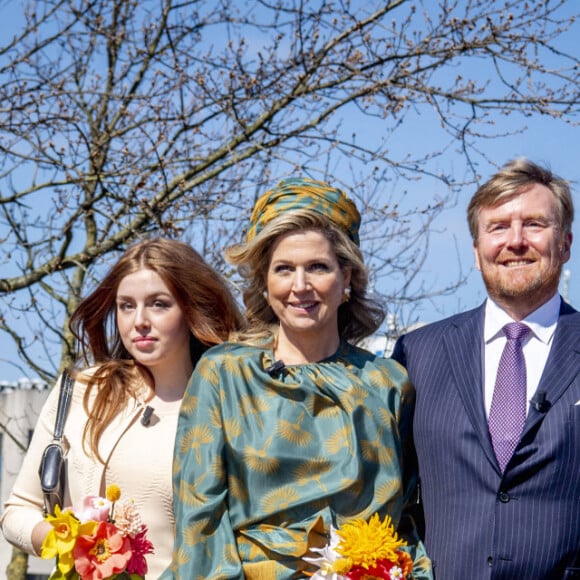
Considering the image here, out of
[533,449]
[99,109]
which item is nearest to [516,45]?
[99,109]

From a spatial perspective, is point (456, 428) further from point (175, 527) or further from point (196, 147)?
point (196, 147)

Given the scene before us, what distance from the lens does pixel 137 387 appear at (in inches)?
174

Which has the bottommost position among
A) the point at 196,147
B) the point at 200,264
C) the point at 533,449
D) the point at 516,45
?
the point at 533,449

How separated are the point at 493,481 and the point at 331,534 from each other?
57cm

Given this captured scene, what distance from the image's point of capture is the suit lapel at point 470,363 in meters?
3.88

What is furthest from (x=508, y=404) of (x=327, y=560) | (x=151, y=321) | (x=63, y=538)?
(x=63, y=538)

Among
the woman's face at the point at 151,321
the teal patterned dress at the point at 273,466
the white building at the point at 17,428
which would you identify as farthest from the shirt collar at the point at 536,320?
the white building at the point at 17,428

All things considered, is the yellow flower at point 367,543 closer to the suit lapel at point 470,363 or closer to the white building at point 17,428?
the suit lapel at point 470,363

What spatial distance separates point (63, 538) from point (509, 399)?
5.08 feet

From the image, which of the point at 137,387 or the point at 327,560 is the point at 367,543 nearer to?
the point at 327,560

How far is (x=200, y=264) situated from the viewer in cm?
451

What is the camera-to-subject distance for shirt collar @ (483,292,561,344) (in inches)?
159

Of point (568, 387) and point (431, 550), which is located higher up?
point (568, 387)

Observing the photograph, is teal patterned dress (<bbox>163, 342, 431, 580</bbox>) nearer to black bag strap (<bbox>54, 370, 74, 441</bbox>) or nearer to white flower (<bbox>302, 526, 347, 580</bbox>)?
white flower (<bbox>302, 526, 347, 580</bbox>)
